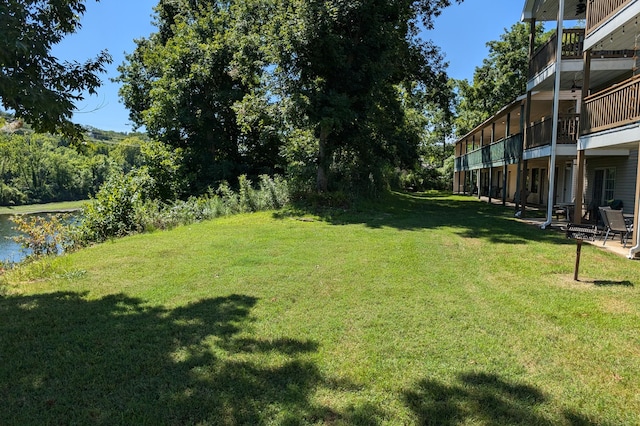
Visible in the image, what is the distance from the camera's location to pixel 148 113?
2112 centimetres

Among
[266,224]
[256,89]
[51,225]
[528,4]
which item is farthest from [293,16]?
[51,225]

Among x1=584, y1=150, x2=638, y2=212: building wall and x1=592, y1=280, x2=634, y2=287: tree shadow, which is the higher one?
x1=584, y1=150, x2=638, y2=212: building wall

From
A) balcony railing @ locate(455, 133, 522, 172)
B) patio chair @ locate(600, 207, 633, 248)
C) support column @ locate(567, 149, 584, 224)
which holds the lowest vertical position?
patio chair @ locate(600, 207, 633, 248)

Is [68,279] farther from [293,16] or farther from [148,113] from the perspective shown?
[148,113]

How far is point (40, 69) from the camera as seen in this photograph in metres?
4.61

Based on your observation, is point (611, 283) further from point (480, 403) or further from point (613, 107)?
point (613, 107)

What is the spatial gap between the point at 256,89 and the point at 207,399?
1546 cm

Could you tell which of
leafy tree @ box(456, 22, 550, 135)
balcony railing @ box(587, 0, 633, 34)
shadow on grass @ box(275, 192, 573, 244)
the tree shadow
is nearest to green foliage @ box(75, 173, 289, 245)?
shadow on grass @ box(275, 192, 573, 244)

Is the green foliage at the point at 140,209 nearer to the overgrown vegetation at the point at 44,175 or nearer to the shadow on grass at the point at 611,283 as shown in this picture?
the shadow on grass at the point at 611,283

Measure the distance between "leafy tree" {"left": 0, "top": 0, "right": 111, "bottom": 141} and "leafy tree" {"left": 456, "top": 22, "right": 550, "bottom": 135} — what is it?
34.6 metres

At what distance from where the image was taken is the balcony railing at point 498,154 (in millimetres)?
16766

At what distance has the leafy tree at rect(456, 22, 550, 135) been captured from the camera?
32.8 metres

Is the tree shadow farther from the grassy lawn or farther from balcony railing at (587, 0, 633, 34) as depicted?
balcony railing at (587, 0, 633, 34)

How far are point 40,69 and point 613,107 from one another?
11.3 meters
